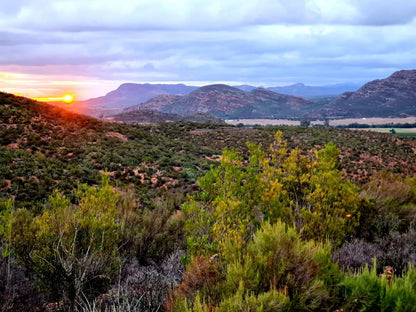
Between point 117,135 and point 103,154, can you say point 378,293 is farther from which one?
point 117,135

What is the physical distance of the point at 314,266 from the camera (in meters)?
4.21

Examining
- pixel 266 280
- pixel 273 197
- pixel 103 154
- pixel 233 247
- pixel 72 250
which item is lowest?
pixel 103 154

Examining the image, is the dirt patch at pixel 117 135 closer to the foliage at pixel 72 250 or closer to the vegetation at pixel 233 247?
the vegetation at pixel 233 247

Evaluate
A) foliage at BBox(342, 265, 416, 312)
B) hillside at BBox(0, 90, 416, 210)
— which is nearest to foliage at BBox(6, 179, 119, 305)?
foliage at BBox(342, 265, 416, 312)

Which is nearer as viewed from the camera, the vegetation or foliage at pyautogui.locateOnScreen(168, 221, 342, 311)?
foliage at pyautogui.locateOnScreen(168, 221, 342, 311)

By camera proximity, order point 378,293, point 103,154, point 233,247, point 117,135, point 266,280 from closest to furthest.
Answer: point 378,293
point 266,280
point 233,247
point 103,154
point 117,135

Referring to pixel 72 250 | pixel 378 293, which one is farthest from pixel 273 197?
pixel 72 250

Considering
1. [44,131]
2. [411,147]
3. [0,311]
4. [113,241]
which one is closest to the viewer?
[0,311]

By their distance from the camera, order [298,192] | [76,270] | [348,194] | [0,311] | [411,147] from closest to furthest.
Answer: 1. [0,311]
2. [76,270]
3. [348,194]
4. [298,192]
5. [411,147]

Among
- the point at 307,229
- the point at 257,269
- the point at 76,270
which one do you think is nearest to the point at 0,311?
the point at 76,270

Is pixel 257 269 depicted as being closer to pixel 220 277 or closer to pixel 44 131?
pixel 220 277

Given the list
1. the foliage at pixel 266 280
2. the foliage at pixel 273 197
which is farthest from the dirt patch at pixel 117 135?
the foliage at pixel 266 280

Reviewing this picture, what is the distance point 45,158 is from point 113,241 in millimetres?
19021

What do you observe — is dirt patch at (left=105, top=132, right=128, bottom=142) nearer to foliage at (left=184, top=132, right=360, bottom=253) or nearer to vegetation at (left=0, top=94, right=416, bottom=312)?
vegetation at (left=0, top=94, right=416, bottom=312)
